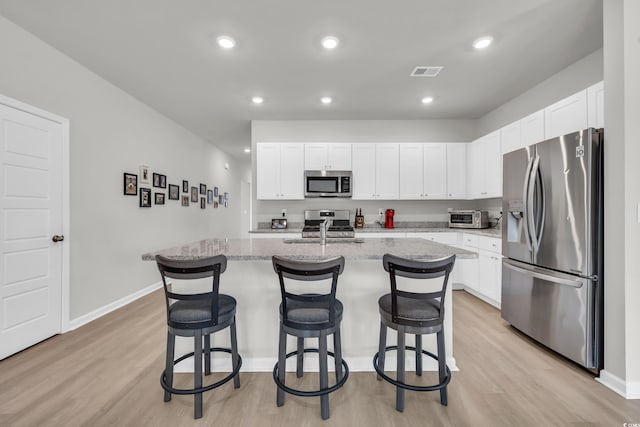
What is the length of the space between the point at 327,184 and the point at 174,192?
2.63 metres

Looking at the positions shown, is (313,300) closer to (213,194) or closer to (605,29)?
(605,29)

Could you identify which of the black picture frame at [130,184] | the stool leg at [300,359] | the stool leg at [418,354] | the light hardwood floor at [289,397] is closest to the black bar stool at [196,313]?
the light hardwood floor at [289,397]

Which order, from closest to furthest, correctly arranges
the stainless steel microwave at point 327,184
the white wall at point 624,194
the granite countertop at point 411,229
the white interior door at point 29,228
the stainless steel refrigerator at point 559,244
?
1. the white wall at point 624,194
2. the stainless steel refrigerator at point 559,244
3. the white interior door at point 29,228
4. the granite countertop at point 411,229
5. the stainless steel microwave at point 327,184

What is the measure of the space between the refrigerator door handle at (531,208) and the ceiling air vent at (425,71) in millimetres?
1401

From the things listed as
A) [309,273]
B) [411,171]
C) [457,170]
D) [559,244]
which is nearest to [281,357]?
[309,273]

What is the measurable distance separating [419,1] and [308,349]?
268cm

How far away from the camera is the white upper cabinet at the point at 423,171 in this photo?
4676 millimetres

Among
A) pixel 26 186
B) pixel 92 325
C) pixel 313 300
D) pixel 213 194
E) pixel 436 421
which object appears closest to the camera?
pixel 436 421

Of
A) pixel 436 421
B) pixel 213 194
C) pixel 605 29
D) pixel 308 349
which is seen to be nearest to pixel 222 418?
pixel 308 349

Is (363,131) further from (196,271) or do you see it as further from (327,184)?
(196,271)

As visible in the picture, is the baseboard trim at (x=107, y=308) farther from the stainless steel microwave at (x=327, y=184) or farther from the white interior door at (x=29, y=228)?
the stainless steel microwave at (x=327, y=184)

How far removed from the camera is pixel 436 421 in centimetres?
166

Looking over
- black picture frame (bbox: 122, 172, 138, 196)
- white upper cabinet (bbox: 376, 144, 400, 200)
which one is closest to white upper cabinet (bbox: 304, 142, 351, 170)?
white upper cabinet (bbox: 376, 144, 400, 200)

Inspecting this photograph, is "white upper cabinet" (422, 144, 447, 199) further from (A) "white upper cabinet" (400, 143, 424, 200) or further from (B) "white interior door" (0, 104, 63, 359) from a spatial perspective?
(B) "white interior door" (0, 104, 63, 359)
